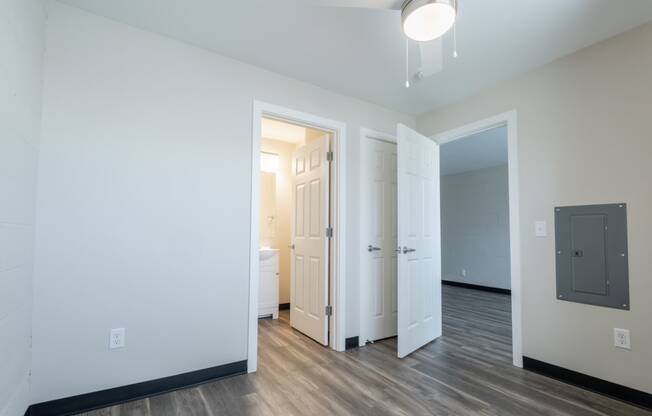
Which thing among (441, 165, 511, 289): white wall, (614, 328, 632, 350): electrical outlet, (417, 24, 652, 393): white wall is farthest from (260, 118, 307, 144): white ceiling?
(441, 165, 511, 289): white wall

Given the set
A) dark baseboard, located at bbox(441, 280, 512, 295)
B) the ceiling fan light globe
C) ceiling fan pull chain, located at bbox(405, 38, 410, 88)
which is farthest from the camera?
dark baseboard, located at bbox(441, 280, 512, 295)

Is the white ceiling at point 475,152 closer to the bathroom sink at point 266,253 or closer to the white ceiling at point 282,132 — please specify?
the white ceiling at point 282,132

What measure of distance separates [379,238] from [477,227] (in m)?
4.01

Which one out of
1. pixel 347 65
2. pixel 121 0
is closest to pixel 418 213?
pixel 347 65

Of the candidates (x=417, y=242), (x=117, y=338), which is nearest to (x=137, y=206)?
(x=117, y=338)

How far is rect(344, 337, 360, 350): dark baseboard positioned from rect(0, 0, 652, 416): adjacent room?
2 cm

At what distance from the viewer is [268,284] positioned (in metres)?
4.00

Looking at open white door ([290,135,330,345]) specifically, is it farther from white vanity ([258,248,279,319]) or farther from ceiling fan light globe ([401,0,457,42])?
ceiling fan light globe ([401,0,457,42])

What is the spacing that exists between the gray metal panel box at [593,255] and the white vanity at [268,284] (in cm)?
294

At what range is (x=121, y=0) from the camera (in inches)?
73.2

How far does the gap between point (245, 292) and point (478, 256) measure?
5293 mm

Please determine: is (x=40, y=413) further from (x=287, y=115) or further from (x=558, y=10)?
(x=558, y=10)

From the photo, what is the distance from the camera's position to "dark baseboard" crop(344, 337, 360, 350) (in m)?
2.94

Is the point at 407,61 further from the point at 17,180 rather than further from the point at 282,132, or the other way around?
the point at 17,180
